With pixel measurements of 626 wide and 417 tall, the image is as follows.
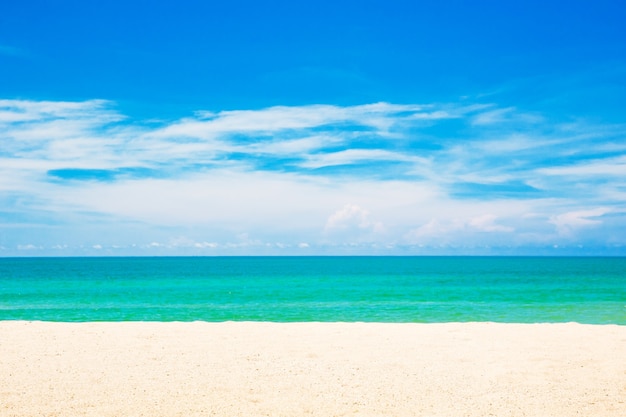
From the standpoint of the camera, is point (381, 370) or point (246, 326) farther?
point (246, 326)

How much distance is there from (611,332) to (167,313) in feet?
70.4

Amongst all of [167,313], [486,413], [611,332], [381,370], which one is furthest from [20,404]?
[167,313]

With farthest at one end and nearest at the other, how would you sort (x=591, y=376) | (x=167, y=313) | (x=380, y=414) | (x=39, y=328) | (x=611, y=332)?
(x=167, y=313) < (x=39, y=328) < (x=611, y=332) < (x=591, y=376) < (x=380, y=414)

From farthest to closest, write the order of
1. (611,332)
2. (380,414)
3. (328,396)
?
(611,332) → (328,396) → (380,414)

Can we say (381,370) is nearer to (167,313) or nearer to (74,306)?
(167,313)

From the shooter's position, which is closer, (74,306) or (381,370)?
(381,370)

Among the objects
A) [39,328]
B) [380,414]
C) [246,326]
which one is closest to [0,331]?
[39,328]

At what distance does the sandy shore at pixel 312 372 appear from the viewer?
8492 mm

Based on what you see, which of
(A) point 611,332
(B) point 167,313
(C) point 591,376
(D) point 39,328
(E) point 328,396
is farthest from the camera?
(B) point 167,313

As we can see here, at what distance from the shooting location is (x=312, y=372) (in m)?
10.8

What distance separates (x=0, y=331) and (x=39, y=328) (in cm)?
110

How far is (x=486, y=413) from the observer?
8.21 metres

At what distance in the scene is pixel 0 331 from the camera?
1630 cm

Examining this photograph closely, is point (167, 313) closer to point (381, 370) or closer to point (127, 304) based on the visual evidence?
point (127, 304)
